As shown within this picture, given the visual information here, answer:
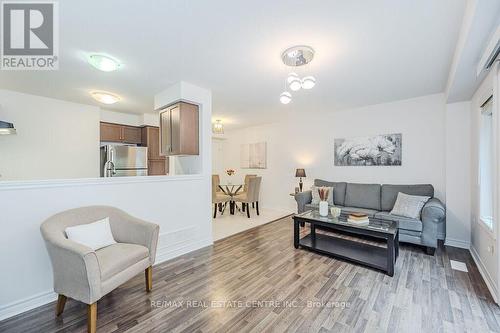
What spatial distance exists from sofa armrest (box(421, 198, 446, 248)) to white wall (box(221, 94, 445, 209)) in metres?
0.97

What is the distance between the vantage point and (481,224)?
8.24 feet

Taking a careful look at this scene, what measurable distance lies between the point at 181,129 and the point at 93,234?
172 centimetres

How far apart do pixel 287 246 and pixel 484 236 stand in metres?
2.31

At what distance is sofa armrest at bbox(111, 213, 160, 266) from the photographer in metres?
2.03

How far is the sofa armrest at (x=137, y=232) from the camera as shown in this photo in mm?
2027

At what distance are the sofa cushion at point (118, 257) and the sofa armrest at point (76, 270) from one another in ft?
0.34

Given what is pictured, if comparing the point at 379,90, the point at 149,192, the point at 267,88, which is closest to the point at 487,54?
the point at 379,90

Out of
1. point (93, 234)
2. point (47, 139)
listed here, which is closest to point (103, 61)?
point (93, 234)

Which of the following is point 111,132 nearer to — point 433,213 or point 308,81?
point 308,81

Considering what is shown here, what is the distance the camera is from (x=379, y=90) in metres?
3.41

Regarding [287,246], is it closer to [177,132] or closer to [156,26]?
[177,132]

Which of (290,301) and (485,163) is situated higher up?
(485,163)

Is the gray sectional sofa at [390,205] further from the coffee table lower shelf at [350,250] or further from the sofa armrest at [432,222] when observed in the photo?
the coffee table lower shelf at [350,250]

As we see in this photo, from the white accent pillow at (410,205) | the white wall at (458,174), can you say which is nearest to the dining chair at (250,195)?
the white accent pillow at (410,205)
